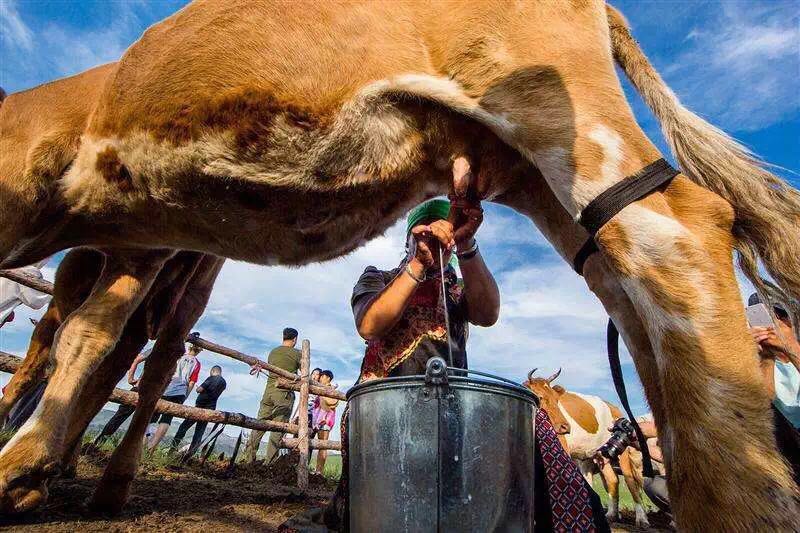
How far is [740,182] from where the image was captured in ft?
6.61

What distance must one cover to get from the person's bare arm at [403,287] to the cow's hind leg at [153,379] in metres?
2.10

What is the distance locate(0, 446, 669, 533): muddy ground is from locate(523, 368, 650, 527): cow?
6.09 meters

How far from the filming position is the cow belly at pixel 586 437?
12477 mm

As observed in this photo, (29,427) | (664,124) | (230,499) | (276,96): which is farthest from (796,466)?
(230,499)

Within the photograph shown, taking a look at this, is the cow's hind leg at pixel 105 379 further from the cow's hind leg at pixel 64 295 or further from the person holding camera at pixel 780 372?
the person holding camera at pixel 780 372

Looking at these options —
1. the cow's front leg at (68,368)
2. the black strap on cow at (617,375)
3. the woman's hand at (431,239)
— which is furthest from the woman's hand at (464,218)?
the cow's front leg at (68,368)

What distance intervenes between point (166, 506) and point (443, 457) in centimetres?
324

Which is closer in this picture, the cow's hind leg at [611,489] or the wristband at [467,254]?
the wristband at [467,254]

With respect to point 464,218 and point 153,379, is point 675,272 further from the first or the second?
point 153,379

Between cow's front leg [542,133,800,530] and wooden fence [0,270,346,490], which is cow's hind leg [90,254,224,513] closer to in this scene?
wooden fence [0,270,346,490]

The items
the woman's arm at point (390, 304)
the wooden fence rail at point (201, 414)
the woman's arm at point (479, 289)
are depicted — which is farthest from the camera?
the wooden fence rail at point (201, 414)

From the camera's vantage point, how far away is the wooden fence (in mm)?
5020

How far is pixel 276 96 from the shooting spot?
2.08m

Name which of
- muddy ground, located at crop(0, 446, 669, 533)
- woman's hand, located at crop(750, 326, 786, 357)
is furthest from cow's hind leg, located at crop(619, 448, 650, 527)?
woman's hand, located at crop(750, 326, 786, 357)
